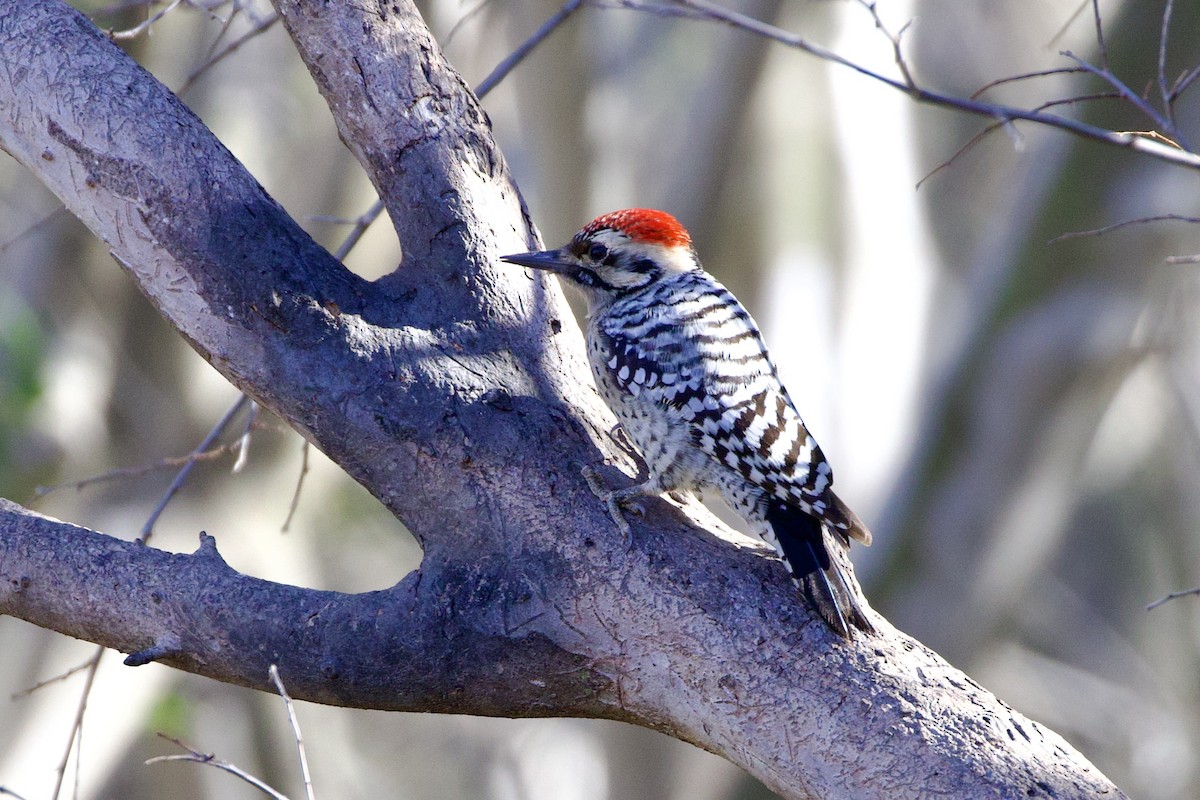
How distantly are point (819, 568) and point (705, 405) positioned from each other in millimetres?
737

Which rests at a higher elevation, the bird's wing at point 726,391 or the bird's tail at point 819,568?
the bird's wing at point 726,391

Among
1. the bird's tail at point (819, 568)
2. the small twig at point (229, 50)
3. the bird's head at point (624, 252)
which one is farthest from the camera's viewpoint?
the bird's head at point (624, 252)

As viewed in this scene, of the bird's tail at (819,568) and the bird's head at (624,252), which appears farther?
the bird's head at (624,252)

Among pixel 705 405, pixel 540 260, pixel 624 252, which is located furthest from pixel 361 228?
pixel 705 405

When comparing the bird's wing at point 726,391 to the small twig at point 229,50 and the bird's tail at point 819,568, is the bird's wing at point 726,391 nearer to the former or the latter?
the bird's tail at point 819,568

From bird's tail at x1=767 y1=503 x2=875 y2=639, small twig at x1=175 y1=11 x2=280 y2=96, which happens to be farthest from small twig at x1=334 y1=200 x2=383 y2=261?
bird's tail at x1=767 y1=503 x2=875 y2=639

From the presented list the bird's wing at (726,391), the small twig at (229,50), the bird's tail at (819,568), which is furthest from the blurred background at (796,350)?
the bird's tail at (819,568)

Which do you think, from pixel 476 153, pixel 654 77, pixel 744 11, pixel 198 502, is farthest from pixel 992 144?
pixel 476 153

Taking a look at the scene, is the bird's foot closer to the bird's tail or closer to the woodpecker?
the woodpecker

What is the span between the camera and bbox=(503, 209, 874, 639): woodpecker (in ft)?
9.37

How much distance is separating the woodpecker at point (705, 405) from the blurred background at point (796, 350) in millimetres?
1451

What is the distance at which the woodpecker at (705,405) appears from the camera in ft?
9.37

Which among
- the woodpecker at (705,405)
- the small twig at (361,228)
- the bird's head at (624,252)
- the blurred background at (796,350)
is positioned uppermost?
A: the blurred background at (796,350)

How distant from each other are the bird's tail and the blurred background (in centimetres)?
229
